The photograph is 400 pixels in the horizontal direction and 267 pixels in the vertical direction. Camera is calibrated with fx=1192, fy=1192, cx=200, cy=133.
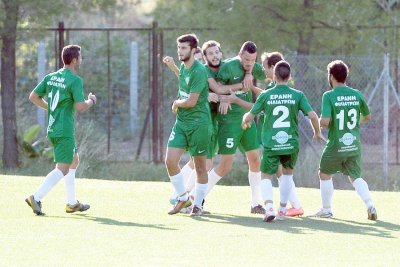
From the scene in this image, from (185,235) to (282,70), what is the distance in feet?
6.77

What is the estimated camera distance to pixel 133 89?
2634 cm

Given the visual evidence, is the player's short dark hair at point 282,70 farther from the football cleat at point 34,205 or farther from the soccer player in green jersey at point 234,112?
the football cleat at point 34,205

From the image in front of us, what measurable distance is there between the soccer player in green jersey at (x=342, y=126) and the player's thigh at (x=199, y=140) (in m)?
1.18

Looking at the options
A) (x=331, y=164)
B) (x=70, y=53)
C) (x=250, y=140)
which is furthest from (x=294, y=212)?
(x=70, y=53)

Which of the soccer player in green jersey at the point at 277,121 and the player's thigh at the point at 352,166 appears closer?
the soccer player in green jersey at the point at 277,121

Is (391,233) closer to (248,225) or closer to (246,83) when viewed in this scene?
(248,225)

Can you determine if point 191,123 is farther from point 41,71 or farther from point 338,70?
point 41,71

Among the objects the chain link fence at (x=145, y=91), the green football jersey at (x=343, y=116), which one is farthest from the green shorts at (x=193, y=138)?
the chain link fence at (x=145, y=91)

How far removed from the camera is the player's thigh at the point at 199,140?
12.0 metres

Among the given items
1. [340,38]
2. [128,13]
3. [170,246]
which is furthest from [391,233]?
[128,13]

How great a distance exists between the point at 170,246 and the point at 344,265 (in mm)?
1639

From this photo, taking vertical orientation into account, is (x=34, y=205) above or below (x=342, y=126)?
below

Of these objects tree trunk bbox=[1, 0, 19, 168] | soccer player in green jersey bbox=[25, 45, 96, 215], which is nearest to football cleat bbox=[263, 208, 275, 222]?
soccer player in green jersey bbox=[25, 45, 96, 215]

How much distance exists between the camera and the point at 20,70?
87.5 feet
